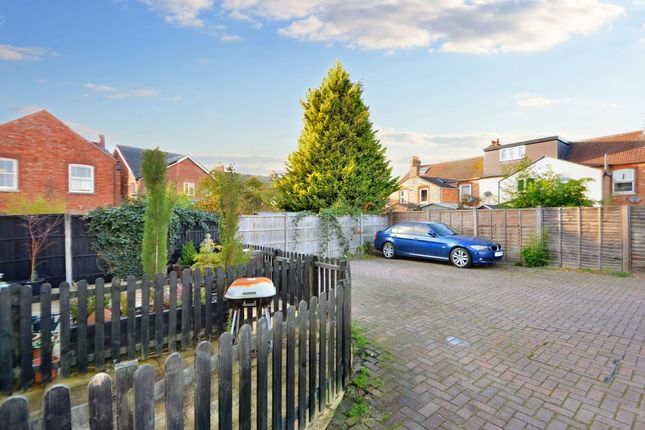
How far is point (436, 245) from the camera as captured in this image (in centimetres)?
1056

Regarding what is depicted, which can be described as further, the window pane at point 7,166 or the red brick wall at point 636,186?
the red brick wall at point 636,186

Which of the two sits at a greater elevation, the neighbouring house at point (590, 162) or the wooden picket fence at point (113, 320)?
the neighbouring house at point (590, 162)

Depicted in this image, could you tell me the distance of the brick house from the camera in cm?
1441

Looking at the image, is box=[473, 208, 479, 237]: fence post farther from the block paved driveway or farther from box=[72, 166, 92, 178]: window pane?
box=[72, 166, 92, 178]: window pane

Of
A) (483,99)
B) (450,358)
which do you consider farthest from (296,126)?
(450,358)

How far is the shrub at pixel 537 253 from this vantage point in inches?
391

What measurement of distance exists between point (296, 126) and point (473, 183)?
1956 centimetres

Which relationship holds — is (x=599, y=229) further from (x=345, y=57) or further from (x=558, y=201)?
(x=345, y=57)

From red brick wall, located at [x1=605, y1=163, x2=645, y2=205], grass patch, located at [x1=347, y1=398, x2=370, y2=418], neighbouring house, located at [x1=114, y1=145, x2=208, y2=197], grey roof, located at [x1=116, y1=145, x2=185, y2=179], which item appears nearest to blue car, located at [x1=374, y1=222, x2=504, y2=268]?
grass patch, located at [x1=347, y1=398, x2=370, y2=418]

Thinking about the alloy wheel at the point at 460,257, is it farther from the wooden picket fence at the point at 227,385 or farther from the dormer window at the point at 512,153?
the dormer window at the point at 512,153

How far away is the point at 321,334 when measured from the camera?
Result: 8.82 feet

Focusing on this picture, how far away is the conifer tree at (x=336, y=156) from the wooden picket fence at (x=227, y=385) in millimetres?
11040

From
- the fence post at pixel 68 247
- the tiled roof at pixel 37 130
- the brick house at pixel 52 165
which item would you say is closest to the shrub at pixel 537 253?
the fence post at pixel 68 247

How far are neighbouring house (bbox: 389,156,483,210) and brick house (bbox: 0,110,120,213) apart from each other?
21.9m
